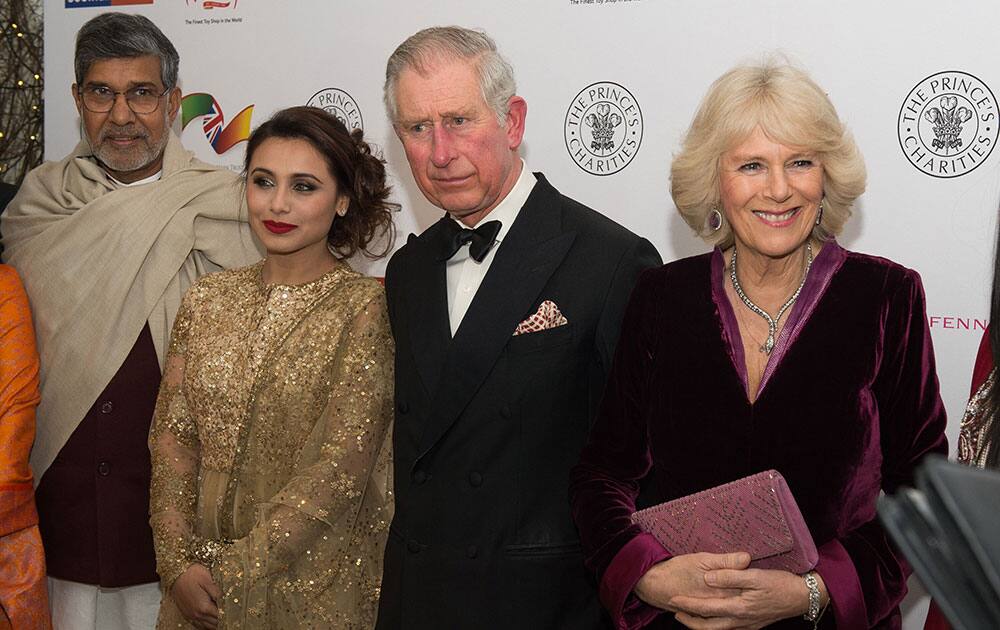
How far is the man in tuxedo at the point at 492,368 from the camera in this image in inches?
95.8

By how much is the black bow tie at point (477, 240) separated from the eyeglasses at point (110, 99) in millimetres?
1457

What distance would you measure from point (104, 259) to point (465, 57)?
1537mm

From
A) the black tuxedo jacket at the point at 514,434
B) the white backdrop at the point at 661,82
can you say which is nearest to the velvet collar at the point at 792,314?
the black tuxedo jacket at the point at 514,434

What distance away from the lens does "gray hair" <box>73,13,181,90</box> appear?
3.47m

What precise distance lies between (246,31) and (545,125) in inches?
55.3

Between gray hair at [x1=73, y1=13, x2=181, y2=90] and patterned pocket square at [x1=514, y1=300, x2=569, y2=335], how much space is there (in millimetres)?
1758

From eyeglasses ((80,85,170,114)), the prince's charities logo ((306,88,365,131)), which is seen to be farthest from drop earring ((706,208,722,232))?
the prince's charities logo ((306,88,365,131))

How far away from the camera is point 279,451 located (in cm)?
278

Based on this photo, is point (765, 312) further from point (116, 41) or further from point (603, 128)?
point (116, 41)

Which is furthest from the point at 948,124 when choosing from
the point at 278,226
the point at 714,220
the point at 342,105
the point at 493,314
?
the point at 342,105

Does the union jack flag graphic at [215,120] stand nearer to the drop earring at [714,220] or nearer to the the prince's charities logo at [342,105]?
the the prince's charities logo at [342,105]

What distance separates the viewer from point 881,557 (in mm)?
2072

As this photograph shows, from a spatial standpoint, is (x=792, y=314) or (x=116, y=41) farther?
(x=116, y=41)

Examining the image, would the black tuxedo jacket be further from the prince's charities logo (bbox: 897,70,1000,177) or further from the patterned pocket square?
the prince's charities logo (bbox: 897,70,1000,177)
